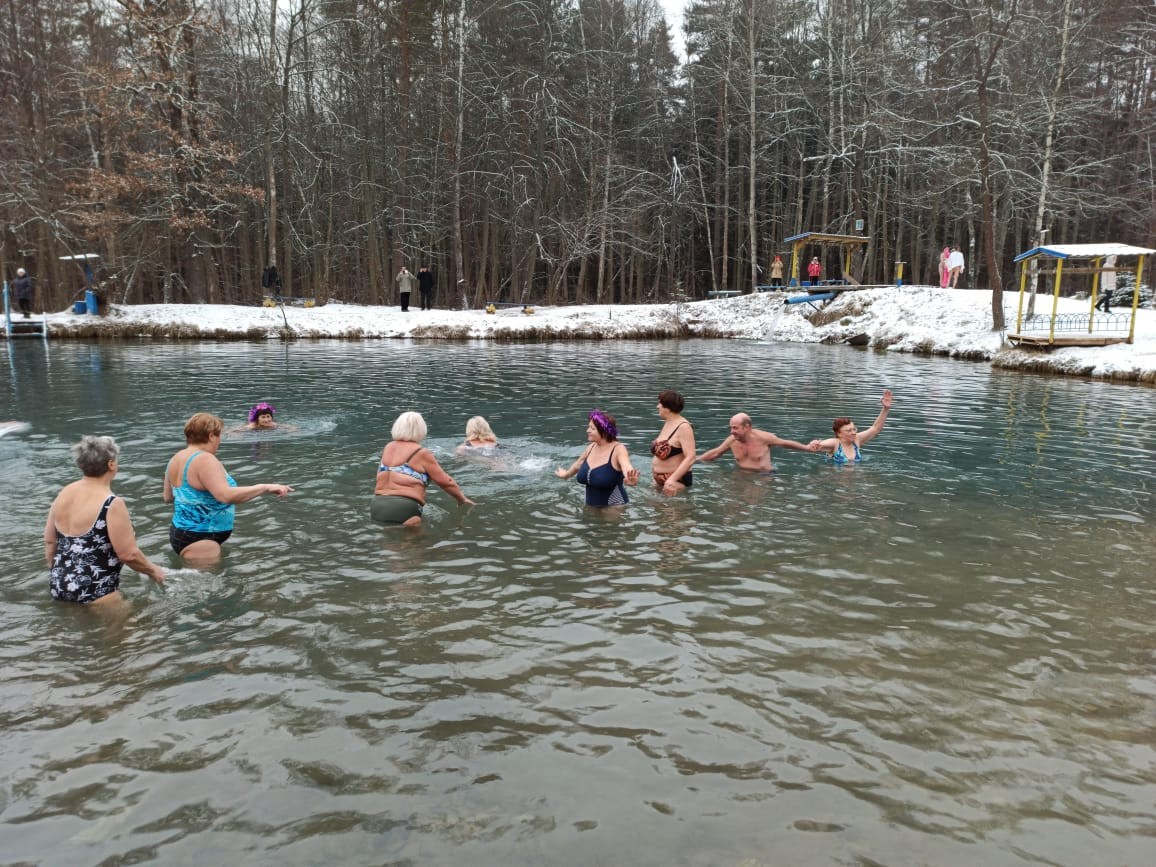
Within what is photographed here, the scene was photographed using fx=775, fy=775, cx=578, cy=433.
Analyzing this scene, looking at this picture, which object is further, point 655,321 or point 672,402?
point 655,321

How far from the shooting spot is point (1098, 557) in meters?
7.55

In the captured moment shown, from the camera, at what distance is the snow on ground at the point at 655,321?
→ 108ft

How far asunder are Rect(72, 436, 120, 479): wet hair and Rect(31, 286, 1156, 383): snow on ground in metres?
28.5

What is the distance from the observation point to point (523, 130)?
41.5 metres

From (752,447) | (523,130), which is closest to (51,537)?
(752,447)

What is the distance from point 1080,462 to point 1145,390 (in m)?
11.3

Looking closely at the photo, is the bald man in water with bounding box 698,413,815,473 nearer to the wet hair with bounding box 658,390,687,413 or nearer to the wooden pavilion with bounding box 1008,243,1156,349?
the wet hair with bounding box 658,390,687,413

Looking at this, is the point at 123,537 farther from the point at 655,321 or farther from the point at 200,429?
the point at 655,321

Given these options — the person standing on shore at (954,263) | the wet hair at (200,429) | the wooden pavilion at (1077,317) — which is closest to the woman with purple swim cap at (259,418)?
the wet hair at (200,429)

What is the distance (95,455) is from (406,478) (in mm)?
3190

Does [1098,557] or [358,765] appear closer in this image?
[358,765]

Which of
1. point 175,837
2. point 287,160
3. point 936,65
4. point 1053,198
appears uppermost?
point 936,65

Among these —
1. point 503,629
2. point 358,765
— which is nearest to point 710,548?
point 503,629

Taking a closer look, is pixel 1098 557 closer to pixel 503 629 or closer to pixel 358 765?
pixel 503 629
